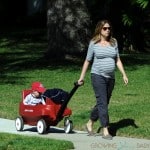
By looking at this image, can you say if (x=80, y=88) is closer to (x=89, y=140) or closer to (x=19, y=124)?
(x=19, y=124)

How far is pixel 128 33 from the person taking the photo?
25656 millimetres

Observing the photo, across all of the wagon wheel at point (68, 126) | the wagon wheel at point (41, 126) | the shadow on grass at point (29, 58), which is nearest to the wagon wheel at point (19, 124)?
the wagon wheel at point (41, 126)

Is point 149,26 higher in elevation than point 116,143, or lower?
higher

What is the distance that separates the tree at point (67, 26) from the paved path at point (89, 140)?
10248mm

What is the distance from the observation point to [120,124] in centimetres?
1118

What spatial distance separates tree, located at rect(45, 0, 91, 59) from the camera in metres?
21.2

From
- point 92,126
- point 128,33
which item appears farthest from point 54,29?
point 92,126

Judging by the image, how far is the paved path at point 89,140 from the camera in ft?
30.0

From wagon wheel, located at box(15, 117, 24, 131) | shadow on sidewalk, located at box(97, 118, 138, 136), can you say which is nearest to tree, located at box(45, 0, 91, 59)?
shadow on sidewalk, located at box(97, 118, 138, 136)

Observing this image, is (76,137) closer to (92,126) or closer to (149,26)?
(92,126)

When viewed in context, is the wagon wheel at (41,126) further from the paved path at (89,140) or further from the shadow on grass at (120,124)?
the shadow on grass at (120,124)

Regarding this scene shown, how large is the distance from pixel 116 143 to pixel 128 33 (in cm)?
1642

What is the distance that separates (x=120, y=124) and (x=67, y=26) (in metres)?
10.4

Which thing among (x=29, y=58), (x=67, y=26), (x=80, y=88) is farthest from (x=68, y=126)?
(x=29, y=58)
